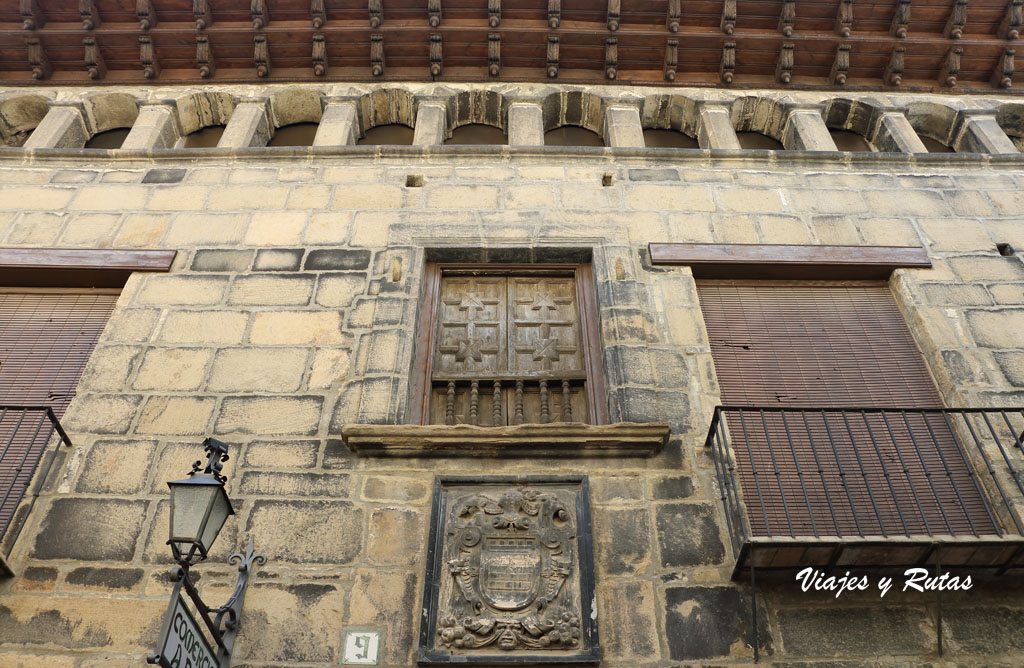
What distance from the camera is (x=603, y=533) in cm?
445

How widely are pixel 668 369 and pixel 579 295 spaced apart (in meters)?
0.99

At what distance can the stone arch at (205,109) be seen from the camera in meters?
8.12

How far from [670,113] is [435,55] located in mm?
2406

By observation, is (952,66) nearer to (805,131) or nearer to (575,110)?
(805,131)

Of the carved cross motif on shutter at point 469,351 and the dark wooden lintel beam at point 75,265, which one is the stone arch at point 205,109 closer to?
the dark wooden lintel beam at point 75,265

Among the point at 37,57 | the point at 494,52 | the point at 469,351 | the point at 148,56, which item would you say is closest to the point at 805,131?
the point at 494,52

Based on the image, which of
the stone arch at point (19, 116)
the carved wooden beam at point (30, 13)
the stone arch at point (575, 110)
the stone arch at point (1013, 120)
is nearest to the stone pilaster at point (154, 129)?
the stone arch at point (19, 116)

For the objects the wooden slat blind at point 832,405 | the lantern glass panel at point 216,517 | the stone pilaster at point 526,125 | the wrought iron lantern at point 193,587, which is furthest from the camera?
the stone pilaster at point 526,125

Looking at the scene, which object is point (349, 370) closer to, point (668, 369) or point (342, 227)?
point (342, 227)

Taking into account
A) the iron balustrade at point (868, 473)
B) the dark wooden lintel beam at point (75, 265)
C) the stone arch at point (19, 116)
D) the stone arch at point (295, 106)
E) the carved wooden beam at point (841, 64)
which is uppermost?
the carved wooden beam at point (841, 64)

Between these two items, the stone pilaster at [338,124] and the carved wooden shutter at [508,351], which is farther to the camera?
the stone pilaster at [338,124]

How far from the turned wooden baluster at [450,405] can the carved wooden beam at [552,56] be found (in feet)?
13.7

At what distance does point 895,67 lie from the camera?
27.2ft

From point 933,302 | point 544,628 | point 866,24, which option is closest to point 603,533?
point 544,628
